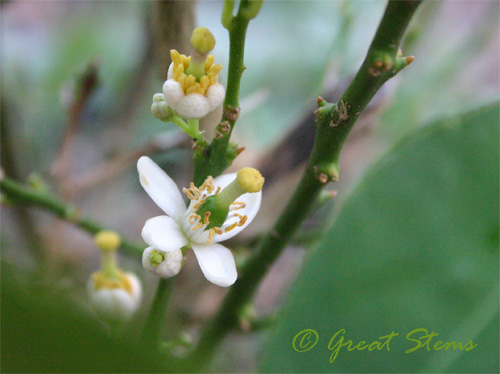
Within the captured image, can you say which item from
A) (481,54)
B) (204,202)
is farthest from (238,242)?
(481,54)

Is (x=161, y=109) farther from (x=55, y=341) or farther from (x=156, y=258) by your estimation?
(x=55, y=341)

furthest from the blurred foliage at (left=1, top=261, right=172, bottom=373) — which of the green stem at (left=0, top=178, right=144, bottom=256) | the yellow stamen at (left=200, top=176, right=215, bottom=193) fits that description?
the green stem at (left=0, top=178, right=144, bottom=256)

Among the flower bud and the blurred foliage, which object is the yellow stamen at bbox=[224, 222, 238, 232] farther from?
the blurred foliage

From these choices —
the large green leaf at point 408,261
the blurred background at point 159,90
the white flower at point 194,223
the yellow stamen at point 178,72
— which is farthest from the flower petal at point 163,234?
the blurred background at point 159,90

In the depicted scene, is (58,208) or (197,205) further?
(58,208)

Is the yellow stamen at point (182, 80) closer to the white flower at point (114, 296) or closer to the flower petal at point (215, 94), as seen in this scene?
the flower petal at point (215, 94)

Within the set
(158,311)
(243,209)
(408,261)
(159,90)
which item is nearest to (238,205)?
(243,209)
